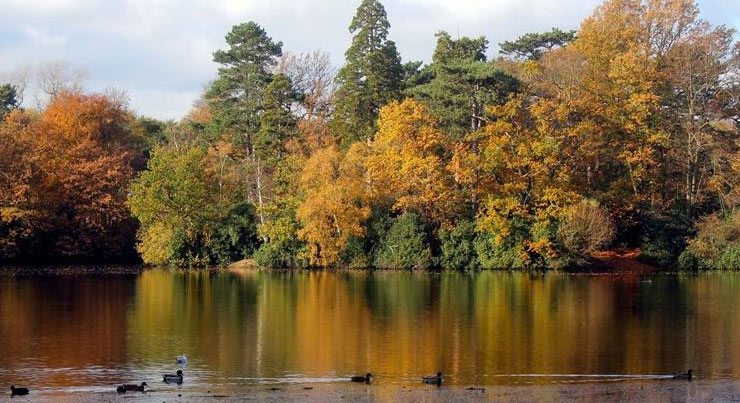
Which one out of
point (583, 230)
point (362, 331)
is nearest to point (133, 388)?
point (362, 331)

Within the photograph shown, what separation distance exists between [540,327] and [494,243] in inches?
1166

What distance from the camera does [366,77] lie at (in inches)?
2997

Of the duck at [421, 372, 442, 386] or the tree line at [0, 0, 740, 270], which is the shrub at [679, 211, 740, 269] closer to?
the tree line at [0, 0, 740, 270]

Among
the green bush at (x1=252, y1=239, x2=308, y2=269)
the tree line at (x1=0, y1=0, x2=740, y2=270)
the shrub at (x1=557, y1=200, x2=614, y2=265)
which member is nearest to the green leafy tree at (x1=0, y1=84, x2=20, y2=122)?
the tree line at (x1=0, y1=0, x2=740, y2=270)

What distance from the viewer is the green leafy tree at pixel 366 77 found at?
74.9 metres

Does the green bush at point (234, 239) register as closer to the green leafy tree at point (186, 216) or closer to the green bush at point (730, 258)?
the green leafy tree at point (186, 216)

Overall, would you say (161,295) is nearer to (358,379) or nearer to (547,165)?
(358,379)

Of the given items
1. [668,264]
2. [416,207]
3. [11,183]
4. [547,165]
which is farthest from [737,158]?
[11,183]

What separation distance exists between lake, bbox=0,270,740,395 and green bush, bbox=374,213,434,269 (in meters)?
9.75

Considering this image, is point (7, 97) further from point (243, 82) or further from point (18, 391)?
point (18, 391)

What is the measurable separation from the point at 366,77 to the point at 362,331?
4396 cm

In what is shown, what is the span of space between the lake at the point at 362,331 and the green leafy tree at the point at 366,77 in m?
21.9

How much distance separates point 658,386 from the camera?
24.3m

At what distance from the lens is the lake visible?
26.4 metres
